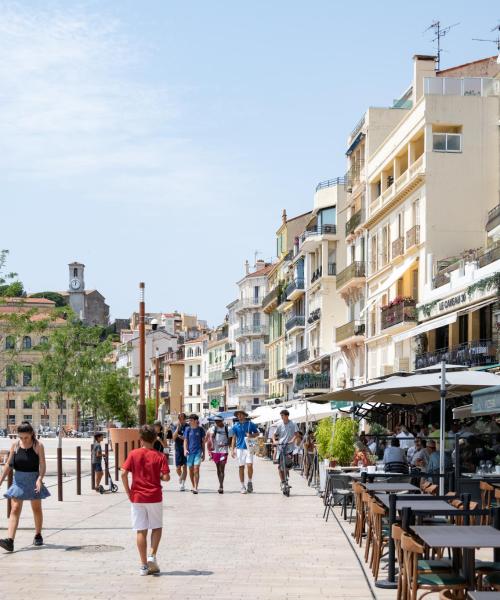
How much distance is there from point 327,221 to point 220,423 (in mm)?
42603

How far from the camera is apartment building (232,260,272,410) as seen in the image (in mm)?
105562

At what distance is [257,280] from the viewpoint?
107 meters

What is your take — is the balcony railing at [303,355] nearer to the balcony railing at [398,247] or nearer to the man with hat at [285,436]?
the balcony railing at [398,247]

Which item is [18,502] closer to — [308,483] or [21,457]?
[21,457]

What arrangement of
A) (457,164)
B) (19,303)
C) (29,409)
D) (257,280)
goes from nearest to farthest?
(19,303)
(457,164)
(257,280)
(29,409)

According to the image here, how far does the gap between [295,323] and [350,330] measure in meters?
23.0

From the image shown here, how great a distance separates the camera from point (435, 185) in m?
39.7

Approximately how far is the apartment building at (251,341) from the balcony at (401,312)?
60.0 m

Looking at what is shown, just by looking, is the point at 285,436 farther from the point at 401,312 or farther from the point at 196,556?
the point at 401,312

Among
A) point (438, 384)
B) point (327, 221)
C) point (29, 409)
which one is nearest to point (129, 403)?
point (327, 221)

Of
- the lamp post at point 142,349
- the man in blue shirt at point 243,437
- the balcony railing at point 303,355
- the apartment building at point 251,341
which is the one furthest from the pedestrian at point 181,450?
the apartment building at point 251,341

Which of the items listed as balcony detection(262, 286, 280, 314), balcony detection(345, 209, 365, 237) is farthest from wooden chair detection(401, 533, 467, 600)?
balcony detection(262, 286, 280, 314)

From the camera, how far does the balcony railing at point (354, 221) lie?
51675 millimetres

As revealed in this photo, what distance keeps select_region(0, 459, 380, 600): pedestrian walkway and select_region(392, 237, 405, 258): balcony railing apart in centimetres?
2380
